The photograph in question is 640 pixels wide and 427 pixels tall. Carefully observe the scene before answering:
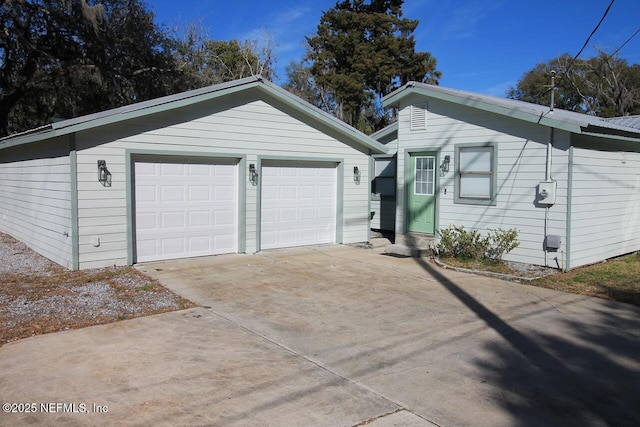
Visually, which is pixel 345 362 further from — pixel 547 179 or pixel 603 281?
pixel 547 179

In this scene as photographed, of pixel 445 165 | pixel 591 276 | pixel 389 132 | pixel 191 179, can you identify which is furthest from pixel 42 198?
pixel 591 276

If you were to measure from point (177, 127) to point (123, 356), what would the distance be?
19.1ft

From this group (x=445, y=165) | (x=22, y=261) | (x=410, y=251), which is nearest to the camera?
(x=22, y=261)

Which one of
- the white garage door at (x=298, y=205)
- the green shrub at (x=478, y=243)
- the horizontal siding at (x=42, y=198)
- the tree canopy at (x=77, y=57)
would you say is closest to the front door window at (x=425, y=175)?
the green shrub at (x=478, y=243)

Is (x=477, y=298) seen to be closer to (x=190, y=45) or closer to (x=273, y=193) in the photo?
(x=273, y=193)

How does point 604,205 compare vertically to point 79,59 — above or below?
below

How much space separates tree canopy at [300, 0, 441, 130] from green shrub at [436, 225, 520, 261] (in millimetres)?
23337

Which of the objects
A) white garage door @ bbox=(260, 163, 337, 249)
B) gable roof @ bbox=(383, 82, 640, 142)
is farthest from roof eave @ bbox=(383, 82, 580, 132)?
white garage door @ bbox=(260, 163, 337, 249)

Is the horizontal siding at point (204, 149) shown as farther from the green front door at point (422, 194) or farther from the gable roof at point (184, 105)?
the green front door at point (422, 194)

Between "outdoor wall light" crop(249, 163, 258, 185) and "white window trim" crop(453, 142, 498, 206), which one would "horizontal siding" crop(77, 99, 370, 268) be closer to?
"outdoor wall light" crop(249, 163, 258, 185)

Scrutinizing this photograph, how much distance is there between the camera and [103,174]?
8.71 m

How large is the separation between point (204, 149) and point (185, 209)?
4.17ft

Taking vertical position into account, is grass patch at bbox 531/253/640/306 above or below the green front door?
below

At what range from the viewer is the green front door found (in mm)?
11703
